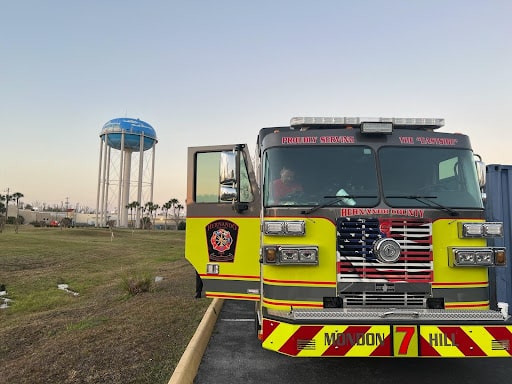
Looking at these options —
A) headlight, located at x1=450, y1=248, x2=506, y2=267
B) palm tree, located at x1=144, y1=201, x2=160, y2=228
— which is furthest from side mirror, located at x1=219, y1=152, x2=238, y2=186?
palm tree, located at x1=144, y1=201, x2=160, y2=228

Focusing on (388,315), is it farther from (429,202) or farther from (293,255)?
(429,202)

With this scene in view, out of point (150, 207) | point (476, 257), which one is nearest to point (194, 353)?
point (476, 257)

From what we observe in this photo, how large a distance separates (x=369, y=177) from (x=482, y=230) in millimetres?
1284

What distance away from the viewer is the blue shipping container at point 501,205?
17.7 feet

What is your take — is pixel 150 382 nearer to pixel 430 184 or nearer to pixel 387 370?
pixel 387 370

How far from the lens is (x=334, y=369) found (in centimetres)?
515

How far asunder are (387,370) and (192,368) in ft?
7.86

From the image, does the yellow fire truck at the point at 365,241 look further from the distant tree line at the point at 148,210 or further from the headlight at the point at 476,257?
the distant tree line at the point at 148,210

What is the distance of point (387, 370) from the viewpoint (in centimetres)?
513

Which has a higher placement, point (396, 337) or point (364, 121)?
point (364, 121)

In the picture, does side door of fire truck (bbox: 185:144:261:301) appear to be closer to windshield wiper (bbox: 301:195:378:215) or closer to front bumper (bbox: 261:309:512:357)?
windshield wiper (bbox: 301:195:378:215)

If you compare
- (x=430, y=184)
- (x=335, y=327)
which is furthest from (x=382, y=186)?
(x=335, y=327)

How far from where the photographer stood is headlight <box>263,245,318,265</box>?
4.22 m

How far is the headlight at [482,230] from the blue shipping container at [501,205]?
1164 mm
